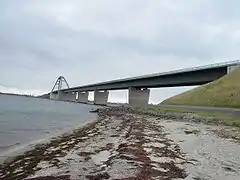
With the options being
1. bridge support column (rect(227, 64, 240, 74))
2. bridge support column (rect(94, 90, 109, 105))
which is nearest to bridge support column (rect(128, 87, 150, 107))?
bridge support column (rect(94, 90, 109, 105))

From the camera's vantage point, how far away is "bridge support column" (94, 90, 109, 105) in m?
180

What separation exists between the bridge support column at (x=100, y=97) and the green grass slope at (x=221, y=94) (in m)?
91.9

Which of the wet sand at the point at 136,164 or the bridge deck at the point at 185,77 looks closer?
the wet sand at the point at 136,164

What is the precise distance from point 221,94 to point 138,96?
5899 centimetres

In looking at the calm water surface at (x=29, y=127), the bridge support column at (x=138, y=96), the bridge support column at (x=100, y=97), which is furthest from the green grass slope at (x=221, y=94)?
the bridge support column at (x=100, y=97)

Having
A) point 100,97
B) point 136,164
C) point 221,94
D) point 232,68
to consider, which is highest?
point 232,68

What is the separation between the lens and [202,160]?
1648 centimetres

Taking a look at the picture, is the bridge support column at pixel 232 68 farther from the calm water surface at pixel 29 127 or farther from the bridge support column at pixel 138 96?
the bridge support column at pixel 138 96

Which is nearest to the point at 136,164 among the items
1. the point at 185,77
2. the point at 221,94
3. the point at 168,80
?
the point at 221,94

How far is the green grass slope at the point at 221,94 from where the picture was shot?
72969 millimetres

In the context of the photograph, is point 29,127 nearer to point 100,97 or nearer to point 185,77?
point 185,77

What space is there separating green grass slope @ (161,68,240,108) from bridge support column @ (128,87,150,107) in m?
43.5

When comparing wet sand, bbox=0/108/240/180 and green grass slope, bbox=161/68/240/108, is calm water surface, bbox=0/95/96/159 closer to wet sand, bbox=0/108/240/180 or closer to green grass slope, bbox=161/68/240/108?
wet sand, bbox=0/108/240/180

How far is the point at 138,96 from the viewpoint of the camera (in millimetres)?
134875
